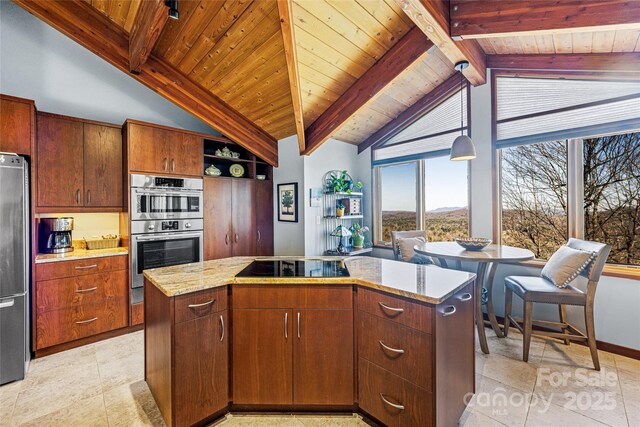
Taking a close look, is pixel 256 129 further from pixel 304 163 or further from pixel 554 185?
pixel 554 185

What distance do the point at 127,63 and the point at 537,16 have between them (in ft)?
12.6

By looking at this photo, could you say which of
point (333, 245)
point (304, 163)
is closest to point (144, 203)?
point (304, 163)

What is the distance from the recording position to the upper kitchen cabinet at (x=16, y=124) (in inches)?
98.9

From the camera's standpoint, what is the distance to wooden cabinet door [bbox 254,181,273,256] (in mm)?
4582

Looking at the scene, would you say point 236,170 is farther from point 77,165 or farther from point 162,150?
point 77,165

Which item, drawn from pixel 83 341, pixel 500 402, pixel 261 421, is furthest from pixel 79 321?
pixel 500 402

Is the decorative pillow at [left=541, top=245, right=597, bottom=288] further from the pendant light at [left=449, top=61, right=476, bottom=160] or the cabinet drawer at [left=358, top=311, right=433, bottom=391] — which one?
the cabinet drawer at [left=358, top=311, right=433, bottom=391]

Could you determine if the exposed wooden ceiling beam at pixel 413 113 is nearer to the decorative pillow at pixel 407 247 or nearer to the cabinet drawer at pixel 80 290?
the decorative pillow at pixel 407 247

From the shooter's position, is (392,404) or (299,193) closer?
(392,404)

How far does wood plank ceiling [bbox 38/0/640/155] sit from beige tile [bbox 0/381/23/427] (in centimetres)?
327

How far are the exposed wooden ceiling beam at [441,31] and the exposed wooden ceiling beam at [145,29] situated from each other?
1870 millimetres

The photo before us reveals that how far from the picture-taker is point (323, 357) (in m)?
1.87

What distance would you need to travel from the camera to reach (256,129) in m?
4.25

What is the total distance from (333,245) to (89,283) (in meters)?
3.11
